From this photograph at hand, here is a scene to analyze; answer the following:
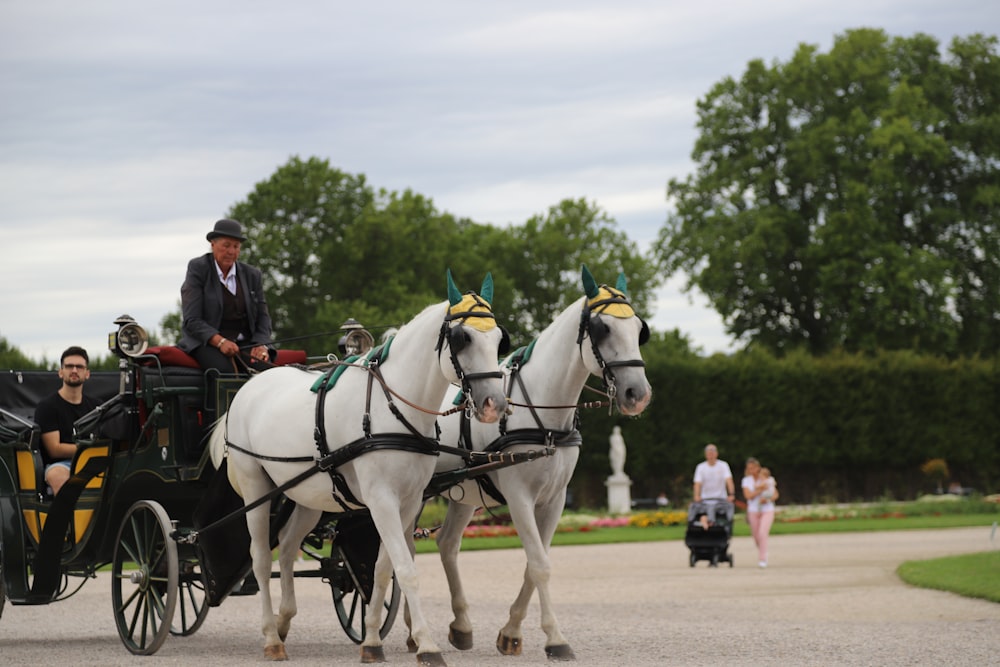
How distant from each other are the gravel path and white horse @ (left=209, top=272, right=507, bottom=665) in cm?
63

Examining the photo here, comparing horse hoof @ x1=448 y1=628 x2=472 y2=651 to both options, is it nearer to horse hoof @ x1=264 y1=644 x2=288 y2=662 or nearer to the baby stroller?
horse hoof @ x1=264 y1=644 x2=288 y2=662

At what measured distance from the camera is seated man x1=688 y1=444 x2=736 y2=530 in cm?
1942

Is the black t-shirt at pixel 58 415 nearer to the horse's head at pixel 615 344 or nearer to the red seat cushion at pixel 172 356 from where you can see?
the red seat cushion at pixel 172 356

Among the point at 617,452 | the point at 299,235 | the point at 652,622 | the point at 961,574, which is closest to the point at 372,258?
the point at 299,235

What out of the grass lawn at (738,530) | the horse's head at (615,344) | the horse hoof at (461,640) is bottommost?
the grass lawn at (738,530)

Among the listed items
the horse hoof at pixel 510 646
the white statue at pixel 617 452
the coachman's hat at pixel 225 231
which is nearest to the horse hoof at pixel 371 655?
the horse hoof at pixel 510 646

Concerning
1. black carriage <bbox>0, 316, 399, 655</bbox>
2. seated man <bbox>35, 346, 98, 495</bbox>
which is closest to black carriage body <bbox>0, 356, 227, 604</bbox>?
black carriage <bbox>0, 316, 399, 655</bbox>

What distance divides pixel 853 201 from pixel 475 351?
34.4 m

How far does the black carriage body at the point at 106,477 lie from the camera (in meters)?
9.61

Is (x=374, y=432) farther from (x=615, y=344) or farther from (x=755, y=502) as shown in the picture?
(x=755, y=502)

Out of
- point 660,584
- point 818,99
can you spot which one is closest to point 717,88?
point 818,99

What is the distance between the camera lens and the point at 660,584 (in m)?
15.8

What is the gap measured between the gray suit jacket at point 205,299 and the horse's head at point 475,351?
2.29m

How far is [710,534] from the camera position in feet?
63.4
